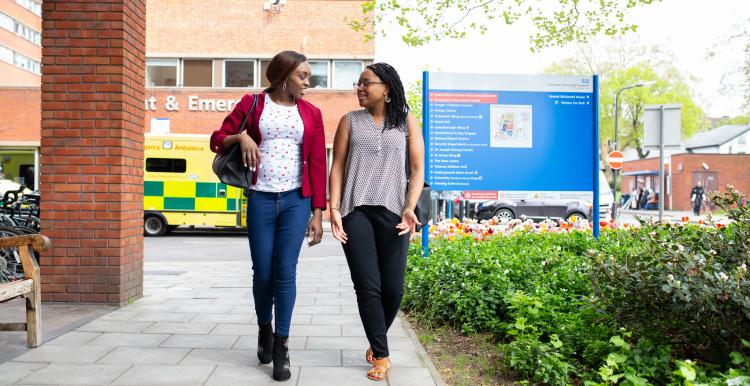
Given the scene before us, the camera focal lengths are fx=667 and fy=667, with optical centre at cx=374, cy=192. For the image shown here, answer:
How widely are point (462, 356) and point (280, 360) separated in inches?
50.4

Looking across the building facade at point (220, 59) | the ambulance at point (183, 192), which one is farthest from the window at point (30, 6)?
the ambulance at point (183, 192)

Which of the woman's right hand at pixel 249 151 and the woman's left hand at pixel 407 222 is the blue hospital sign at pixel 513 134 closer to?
the woman's left hand at pixel 407 222

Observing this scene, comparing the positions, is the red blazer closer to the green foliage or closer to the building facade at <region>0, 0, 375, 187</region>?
the green foliage

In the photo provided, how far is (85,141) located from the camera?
19.0 ft

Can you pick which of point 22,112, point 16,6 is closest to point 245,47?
point 22,112

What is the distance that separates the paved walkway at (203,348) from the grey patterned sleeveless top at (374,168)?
39.0 inches

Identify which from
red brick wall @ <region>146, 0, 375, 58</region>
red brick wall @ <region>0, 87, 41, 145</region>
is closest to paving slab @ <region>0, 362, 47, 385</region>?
red brick wall @ <region>146, 0, 375, 58</region>

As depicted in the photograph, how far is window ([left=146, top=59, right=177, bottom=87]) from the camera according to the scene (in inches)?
1014

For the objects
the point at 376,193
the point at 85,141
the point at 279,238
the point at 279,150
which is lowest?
the point at 279,238

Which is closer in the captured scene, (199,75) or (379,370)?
(379,370)

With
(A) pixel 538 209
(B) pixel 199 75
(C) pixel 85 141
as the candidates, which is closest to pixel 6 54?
(B) pixel 199 75

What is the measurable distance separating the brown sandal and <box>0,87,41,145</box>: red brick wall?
24592mm

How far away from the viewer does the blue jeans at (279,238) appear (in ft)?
12.3

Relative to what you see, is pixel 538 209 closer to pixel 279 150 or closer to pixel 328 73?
pixel 328 73
